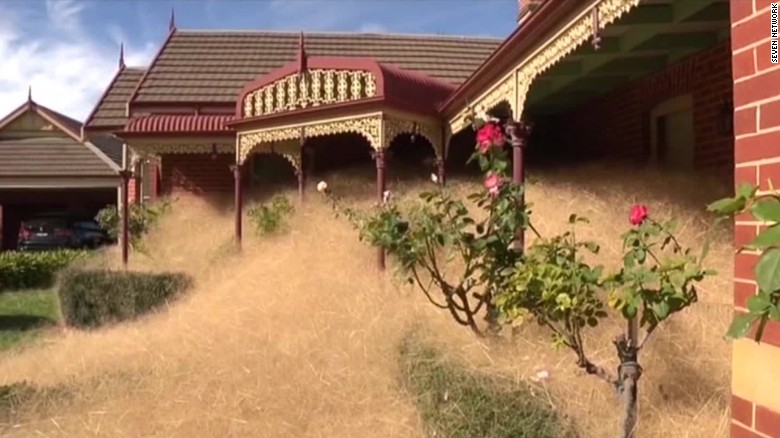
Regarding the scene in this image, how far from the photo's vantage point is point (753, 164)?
211cm

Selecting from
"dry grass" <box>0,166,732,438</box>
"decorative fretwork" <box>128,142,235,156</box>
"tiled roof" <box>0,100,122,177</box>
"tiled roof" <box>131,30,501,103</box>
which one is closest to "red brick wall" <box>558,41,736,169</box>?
"dry grass" <box>0,166,732,438</box>

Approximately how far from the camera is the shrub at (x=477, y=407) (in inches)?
173

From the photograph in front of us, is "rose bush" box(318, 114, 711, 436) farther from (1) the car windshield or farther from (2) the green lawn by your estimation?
(1) the car windshield

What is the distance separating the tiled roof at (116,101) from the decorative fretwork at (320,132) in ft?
28.3

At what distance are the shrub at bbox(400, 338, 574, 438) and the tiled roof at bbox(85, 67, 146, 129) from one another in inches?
715

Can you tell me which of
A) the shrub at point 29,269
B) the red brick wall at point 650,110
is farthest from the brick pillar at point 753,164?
the shrub at point 29,269

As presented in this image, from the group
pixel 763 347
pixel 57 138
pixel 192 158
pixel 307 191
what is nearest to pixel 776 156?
pixel 763 347

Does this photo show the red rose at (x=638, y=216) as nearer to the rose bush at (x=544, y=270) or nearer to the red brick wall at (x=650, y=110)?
the rose bush at (x=544, y=270)

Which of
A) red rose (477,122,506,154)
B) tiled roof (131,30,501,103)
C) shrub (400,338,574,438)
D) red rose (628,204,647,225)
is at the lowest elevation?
shrub (400,338,574,438)

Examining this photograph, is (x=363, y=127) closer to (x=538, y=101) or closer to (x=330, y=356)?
(x=538, y=101)

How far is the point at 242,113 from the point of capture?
519 inches

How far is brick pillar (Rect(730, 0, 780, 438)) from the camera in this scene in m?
2.02

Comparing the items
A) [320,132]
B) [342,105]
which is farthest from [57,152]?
[342,105]

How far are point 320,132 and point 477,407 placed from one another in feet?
24.9
